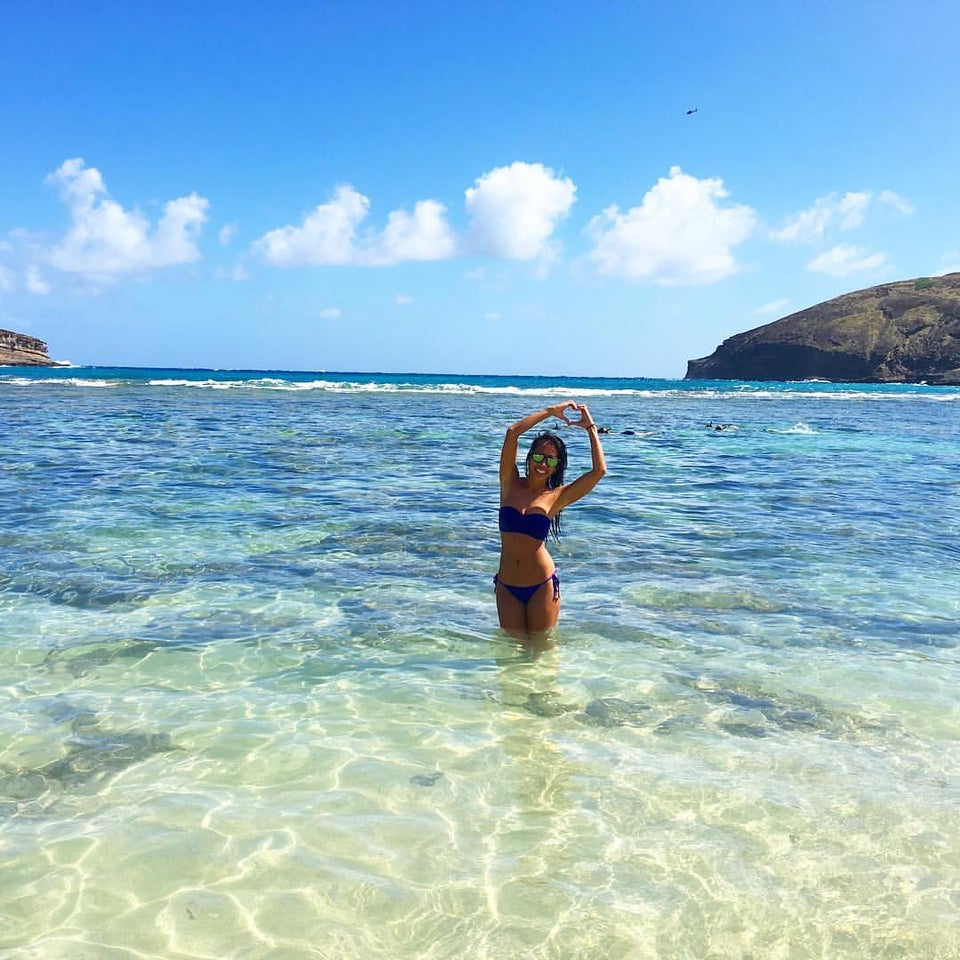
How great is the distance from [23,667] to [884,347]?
139308 mm

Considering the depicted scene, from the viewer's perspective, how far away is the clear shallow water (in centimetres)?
344

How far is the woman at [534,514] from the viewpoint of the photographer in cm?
644

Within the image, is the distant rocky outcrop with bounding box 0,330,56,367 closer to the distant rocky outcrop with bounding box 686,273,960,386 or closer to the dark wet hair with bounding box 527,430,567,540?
the distant rocky outcrop with bounding box 686,273,960,386

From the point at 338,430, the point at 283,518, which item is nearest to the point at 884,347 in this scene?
→ the point at 338,430

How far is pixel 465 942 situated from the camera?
327 cm

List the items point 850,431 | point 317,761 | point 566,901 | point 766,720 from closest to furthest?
point 566,901 → point 317,761 → point 766,720 → point 850,431

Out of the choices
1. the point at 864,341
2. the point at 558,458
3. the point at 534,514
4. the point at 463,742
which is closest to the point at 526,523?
the point at 534,514

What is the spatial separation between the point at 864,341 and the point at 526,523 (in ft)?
456

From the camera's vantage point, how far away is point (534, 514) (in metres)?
6.52

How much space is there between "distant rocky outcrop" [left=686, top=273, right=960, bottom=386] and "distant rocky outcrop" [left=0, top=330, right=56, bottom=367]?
119 metres

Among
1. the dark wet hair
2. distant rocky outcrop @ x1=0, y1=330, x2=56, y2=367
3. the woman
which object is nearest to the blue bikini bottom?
the woman

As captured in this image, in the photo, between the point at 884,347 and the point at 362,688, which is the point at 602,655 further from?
the point at 884,347

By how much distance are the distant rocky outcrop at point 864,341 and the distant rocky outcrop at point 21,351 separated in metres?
119

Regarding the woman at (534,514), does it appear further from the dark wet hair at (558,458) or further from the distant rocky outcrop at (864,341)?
the distant rocky outcrop at (864,341)
